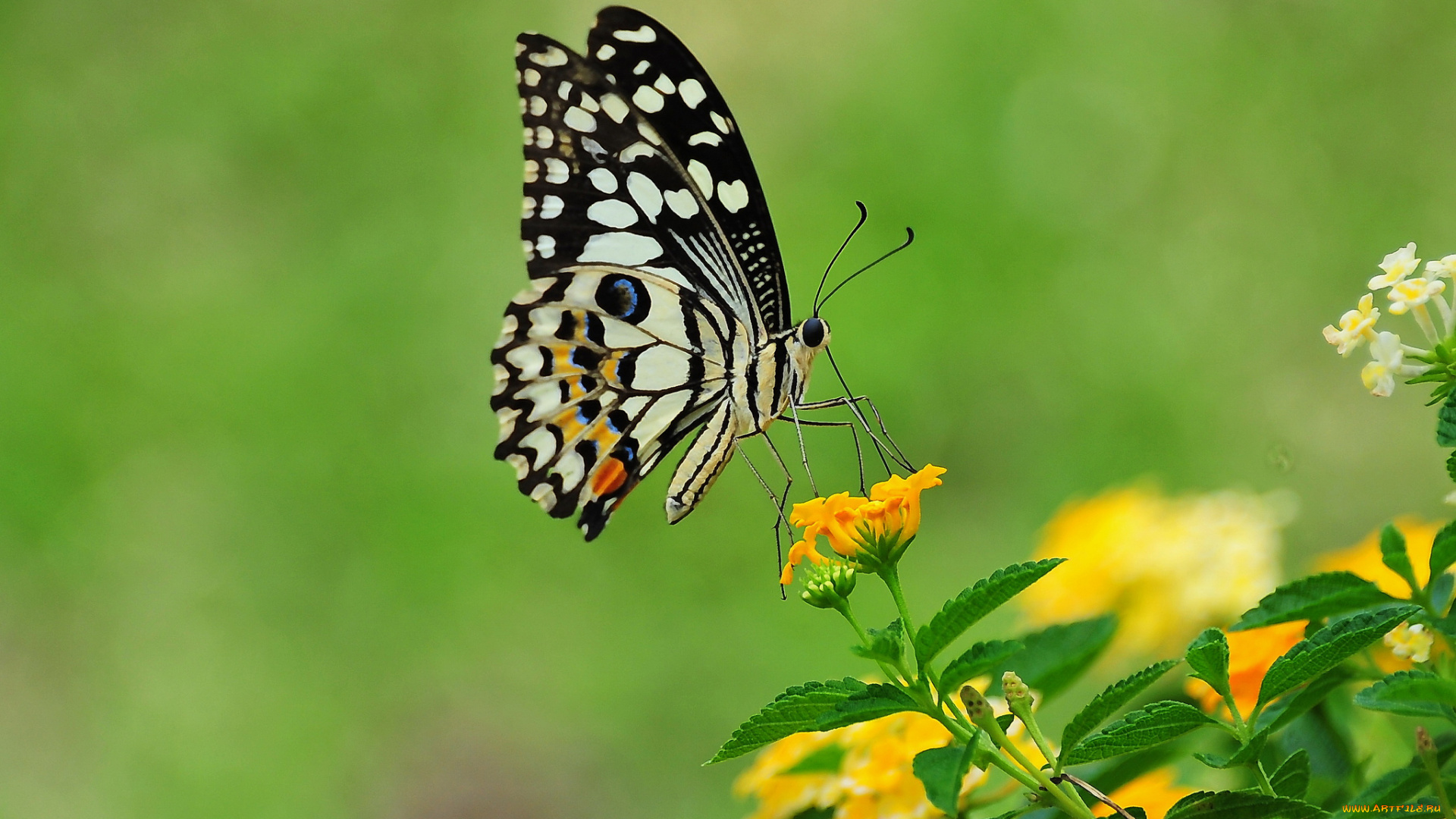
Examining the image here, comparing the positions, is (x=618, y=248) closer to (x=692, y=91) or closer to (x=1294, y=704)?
(x=692, y=91)

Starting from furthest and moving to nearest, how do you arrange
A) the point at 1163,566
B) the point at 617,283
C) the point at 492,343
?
the point at 492,343
the point at 617,283
the point at 1163,566

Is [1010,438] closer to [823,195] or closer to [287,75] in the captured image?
[823,195]

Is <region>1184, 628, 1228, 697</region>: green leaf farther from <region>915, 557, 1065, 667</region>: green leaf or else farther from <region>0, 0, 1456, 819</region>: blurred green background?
<region>0, 0, 1456, 819</region>: blurred green background

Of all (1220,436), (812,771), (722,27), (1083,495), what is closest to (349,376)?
(722,27)

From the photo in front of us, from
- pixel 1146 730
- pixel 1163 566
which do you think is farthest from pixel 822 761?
pixel 1163 566

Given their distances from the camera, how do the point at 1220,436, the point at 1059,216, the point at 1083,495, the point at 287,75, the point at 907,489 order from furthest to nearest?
the point at 287,75 → the point at 1059,216 → the point at 1220,436 → the point at 1083,495 → the point at 907,489

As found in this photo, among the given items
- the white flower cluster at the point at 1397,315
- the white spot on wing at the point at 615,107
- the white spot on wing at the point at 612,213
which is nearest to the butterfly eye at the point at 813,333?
the white spot on wing at the point at 612,213
